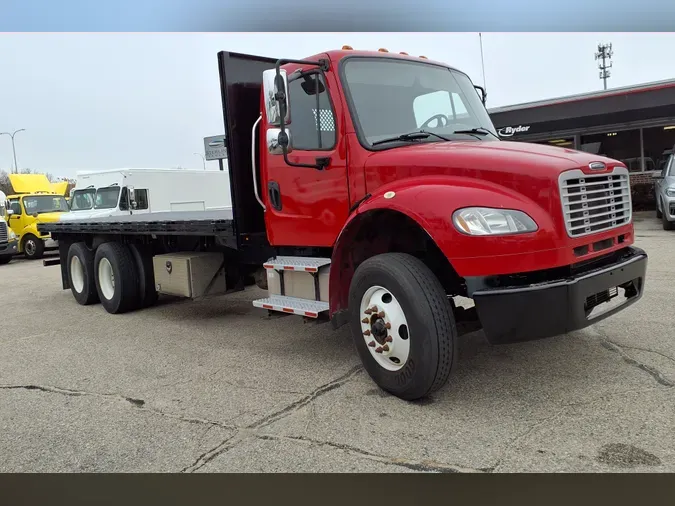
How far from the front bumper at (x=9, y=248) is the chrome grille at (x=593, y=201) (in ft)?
56.8

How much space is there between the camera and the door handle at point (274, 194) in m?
5.04

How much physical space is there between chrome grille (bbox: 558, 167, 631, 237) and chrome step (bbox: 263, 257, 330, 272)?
1.94m

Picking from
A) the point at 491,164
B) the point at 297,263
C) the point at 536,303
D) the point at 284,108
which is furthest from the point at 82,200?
the point at 536,303

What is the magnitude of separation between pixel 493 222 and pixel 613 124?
18391mm

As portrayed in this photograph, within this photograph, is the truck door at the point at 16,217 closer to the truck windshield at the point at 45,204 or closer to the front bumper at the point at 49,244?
the truck windshield at the point at 45,204

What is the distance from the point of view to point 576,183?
3.55 m

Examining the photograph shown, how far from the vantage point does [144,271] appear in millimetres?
7469

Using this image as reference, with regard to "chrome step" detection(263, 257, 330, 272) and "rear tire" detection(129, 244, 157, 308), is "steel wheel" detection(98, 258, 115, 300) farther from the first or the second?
"chrome step" detection(263, 257, 330, 272)

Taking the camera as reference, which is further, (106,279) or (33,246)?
(33,246)

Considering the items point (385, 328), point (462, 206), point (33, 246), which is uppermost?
point (462, 206)

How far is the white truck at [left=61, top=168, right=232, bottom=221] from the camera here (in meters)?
15.3

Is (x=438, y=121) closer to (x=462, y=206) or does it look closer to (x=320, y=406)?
(x=462, y=206)

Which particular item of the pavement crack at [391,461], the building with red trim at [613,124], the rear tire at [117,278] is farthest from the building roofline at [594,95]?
the pavement crack at [391,461]

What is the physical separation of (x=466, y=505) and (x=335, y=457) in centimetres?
93
